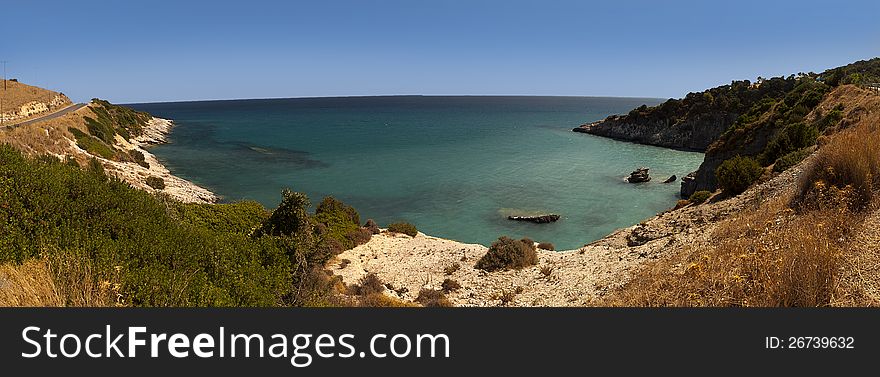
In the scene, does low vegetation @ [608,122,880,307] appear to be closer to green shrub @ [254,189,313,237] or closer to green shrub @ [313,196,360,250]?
green shrub @ [254,189,313,237]

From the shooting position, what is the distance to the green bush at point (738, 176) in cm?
1911

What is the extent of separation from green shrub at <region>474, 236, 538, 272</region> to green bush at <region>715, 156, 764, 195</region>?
9519 mm

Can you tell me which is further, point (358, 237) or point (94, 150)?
point (94, 150)

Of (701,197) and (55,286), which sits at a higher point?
(55,286)

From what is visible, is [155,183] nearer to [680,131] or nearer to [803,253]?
[803,253]

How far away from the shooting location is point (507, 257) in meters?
17.6

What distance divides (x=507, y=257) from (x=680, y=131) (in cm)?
6784

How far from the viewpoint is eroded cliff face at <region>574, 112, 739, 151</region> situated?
68625mm

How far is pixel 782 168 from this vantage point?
758 inches

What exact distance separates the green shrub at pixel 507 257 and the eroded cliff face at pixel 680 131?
2460 inches

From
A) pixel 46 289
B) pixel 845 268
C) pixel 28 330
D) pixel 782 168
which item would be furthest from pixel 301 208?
pixel 782 168

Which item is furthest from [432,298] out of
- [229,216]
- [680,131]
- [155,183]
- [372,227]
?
[680,131]

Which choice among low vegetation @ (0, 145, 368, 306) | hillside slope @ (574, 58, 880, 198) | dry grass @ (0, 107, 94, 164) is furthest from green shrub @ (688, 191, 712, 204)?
dry grass @ (0, 107, 94, 164)

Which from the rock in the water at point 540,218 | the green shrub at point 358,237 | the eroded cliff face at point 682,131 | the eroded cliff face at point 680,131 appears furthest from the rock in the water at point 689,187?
the eroded cliff face at point 680,131
